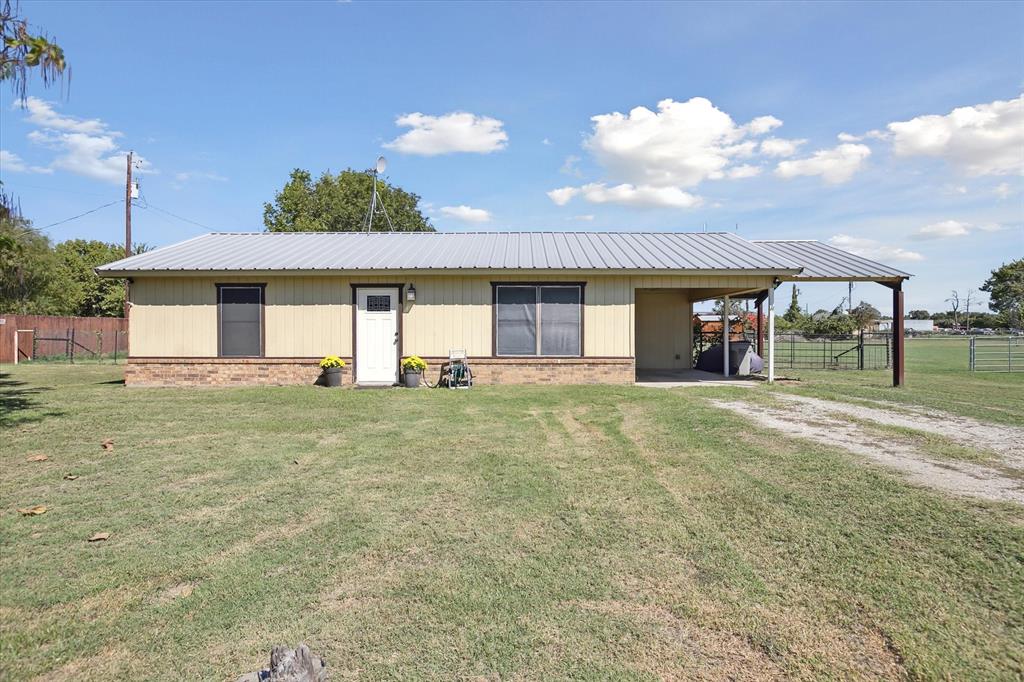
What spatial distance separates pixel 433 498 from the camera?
4.52 meters

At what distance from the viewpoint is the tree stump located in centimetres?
202

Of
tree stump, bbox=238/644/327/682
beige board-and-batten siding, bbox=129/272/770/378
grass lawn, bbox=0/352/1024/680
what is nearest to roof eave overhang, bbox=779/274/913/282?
beige board-and-batten siding, bbox=129/272/770/378

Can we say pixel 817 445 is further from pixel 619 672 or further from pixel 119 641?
pixel 119 641

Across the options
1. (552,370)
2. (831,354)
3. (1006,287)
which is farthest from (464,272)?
(1006,287)

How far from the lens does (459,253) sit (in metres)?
13.4

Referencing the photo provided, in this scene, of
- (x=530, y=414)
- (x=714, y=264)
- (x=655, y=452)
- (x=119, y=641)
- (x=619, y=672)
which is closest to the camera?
(x=619, y=672)

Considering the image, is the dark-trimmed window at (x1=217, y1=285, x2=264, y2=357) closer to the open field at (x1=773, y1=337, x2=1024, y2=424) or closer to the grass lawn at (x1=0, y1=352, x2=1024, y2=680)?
the grass lawn at (x1=0, y1=352, x2=1024, y2=680)

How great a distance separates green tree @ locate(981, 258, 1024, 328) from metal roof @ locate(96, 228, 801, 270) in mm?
65481

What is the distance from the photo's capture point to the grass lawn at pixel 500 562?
248 cm

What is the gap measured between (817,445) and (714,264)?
→ 664cm

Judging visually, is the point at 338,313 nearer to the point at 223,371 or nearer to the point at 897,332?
the point at 223,371

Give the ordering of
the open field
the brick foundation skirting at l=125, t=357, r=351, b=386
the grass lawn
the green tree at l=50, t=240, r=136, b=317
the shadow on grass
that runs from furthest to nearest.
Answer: the green tree at l=50, t=240, r=136, b=317 < the brick foundation skirting at l=125, t=357, r=351, b=386 < the open field < the shadow on grass < the grass lawn

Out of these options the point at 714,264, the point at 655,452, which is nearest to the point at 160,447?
the point at 655,452

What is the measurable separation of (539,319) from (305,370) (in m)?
5.21
